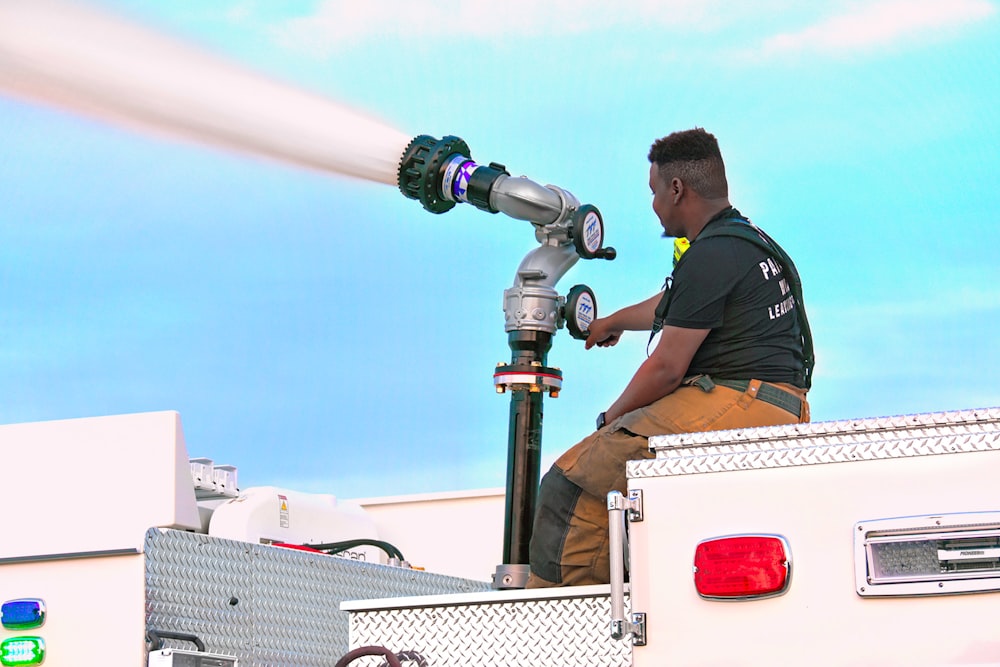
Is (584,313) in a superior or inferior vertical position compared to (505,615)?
superior

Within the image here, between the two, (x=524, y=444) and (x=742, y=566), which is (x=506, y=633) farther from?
(x=524, y=444)

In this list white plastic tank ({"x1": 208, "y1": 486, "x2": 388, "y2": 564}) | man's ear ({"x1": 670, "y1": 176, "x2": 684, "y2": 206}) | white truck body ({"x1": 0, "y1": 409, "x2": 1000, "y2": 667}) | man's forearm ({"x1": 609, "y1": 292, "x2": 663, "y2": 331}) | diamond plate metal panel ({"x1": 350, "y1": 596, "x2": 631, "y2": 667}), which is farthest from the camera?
man's forearm ({"x1": 609, "y1": 292, "x2": 663, "y2": 331})

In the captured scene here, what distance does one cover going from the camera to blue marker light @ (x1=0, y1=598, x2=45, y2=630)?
414 centimetres

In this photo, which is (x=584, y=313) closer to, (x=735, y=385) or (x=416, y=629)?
(x=735, y=385)

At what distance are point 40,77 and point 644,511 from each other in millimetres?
3992

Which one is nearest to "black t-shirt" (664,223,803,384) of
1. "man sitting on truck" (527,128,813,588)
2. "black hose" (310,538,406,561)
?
"man sitting on truck" (527,128,813,588)

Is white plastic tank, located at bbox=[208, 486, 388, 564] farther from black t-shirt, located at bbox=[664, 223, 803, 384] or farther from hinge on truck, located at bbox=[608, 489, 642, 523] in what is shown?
hinge on truck, located at bbox=[608, 489, 642, 523]

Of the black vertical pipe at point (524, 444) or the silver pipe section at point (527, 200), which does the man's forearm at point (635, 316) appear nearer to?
the black vertical pipe at point (524, 444)

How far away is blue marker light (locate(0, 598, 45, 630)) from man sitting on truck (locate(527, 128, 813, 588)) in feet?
5.03

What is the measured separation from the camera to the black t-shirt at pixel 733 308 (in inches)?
169

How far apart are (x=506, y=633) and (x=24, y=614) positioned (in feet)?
4.88

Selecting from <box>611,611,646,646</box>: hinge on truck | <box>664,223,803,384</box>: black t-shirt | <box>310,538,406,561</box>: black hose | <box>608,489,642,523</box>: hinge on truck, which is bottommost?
<box>611,611,646,646</box>: hinge on truck

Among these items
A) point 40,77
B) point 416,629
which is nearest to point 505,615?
point 416,629

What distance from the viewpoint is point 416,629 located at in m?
3.98
